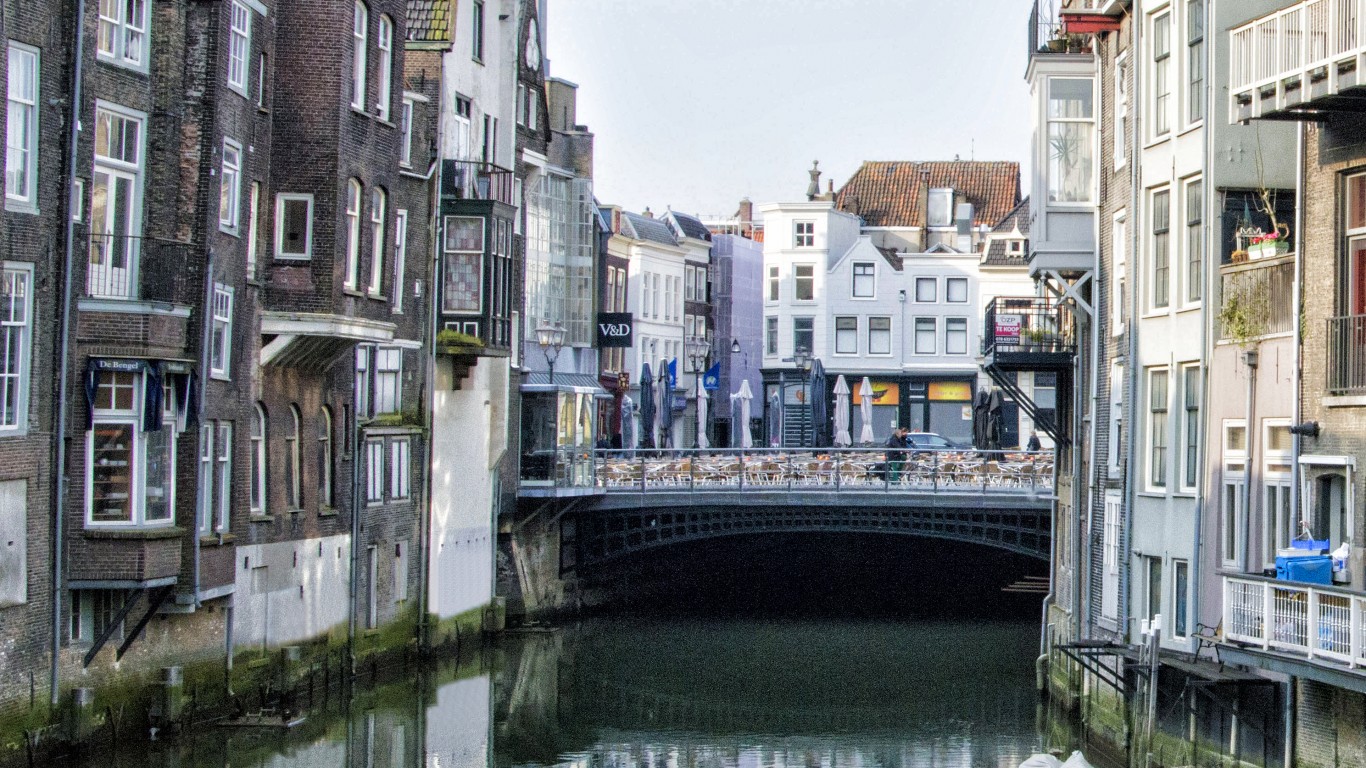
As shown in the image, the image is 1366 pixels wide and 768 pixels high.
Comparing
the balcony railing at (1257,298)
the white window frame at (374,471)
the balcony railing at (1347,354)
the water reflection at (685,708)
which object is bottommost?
the water reflection at (685,708)

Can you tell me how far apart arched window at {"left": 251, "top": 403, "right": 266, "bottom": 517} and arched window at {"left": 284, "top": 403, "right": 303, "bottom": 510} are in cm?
97

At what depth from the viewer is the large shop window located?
100 ft

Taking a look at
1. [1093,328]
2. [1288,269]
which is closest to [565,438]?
[1093,328]

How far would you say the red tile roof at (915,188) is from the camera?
303 ft

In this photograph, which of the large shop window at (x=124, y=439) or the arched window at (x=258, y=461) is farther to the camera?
the arched window at (x=258, y=461)

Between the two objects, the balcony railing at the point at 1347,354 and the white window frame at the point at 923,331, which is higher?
the white window frame at the point at 923,331

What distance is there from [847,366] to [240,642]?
54618 mm

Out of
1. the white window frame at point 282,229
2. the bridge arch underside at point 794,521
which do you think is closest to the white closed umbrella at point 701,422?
the bridge arch underside at point 794,521

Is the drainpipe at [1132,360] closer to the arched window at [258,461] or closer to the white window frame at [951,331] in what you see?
the arched window at [258,461]

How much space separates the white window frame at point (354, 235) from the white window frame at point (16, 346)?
1187cm

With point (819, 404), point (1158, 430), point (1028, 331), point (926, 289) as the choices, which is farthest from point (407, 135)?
point (926, 289)

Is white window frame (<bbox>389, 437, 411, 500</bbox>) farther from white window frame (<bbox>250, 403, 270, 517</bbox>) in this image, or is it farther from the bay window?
the bay window

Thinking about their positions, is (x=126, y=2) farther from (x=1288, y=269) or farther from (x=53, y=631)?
(x=1288, y=269)

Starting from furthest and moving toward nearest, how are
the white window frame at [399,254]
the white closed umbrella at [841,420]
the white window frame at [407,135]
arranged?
the white closed umbrella at [841,420] → the white window frame at [407,135] → the white window frame at [399,254]
